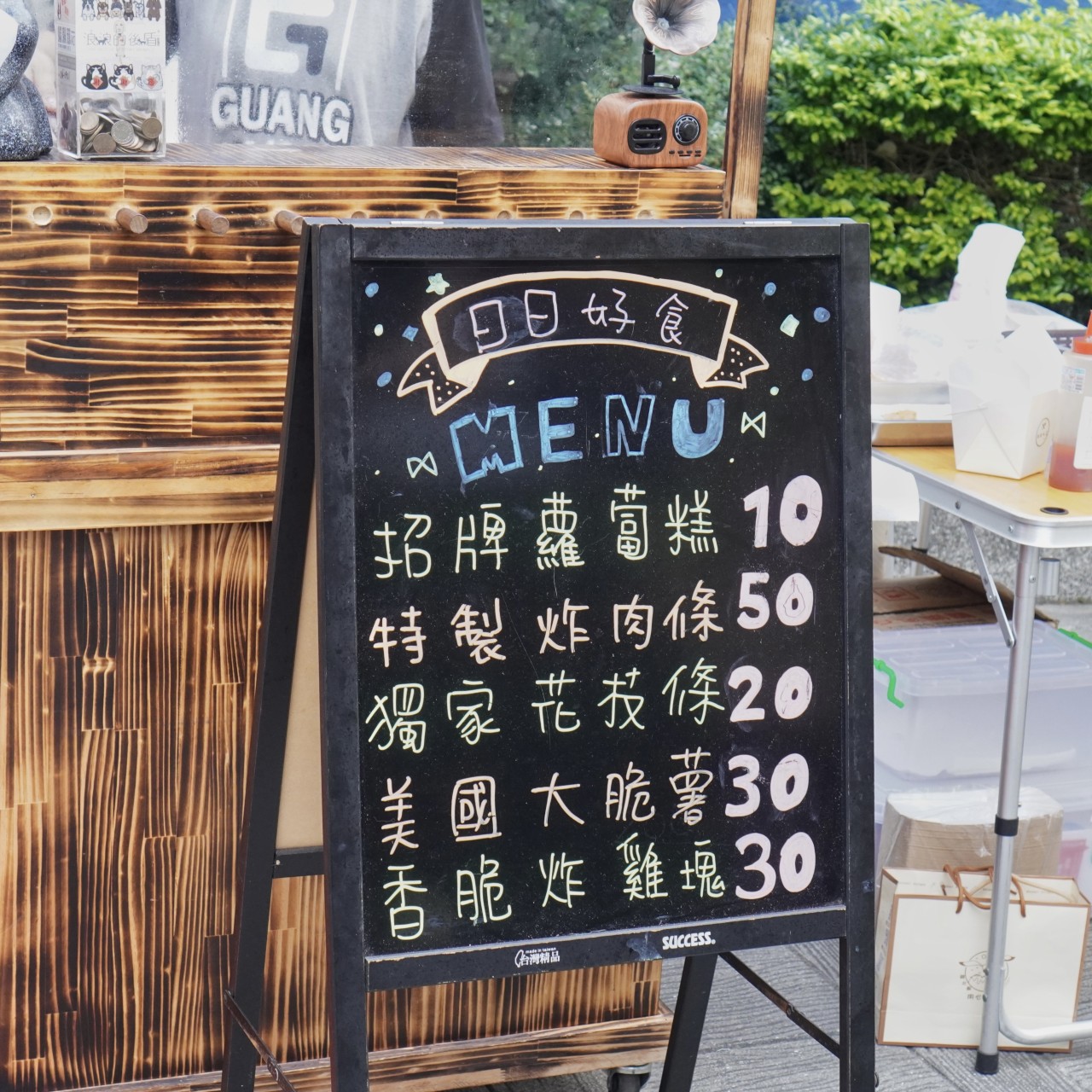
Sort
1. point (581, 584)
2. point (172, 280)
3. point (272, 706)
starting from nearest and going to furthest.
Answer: point (581, 584) → point (272, 706) → point (172, 280)

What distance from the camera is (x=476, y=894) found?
74.2 inches

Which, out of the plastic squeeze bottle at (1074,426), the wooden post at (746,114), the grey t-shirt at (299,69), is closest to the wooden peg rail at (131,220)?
the grey t-shirt at (299,69)

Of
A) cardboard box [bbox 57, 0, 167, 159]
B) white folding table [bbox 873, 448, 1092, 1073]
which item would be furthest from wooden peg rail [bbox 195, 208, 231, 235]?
white folding table [bbox 873, 448, 1092, 1073]

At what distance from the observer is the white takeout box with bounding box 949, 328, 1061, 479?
2922 mm

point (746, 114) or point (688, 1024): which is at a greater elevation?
point (746, 114)

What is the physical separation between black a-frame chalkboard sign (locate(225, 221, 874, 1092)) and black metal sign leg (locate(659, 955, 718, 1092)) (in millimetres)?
270

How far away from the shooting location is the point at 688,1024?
7.44 ft

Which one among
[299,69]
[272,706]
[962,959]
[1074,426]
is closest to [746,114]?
[299,69]

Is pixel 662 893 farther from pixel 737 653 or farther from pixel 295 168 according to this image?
pixel 295 168

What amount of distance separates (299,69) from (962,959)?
212 centimetres

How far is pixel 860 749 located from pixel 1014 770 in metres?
0.95

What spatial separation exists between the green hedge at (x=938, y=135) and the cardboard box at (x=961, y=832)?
153 inches

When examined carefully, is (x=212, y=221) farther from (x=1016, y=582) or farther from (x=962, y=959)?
(x=962, y=959)

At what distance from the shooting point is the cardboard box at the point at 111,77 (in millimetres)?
2045
